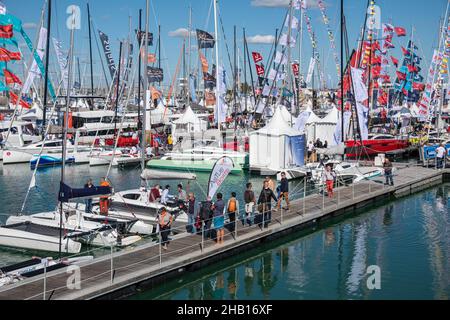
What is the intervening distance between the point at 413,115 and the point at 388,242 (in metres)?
50.1

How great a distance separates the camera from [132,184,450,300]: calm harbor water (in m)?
18.3

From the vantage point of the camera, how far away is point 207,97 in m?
74.8

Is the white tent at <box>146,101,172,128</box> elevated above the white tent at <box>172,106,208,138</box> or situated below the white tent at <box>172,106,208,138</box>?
above

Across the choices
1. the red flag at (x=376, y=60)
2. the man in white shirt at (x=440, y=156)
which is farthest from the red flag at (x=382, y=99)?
the man in white shirt at (x=440, y=156)

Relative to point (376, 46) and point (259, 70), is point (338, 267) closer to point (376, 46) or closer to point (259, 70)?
point (376, 46)

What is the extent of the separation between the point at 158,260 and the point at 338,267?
6.22 metres

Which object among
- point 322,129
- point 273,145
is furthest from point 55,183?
point 322,129

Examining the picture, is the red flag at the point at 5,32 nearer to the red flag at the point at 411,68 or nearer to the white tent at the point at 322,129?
the white tent at the point at 322,129

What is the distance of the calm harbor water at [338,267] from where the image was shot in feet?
59.9

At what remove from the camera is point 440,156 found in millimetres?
40875

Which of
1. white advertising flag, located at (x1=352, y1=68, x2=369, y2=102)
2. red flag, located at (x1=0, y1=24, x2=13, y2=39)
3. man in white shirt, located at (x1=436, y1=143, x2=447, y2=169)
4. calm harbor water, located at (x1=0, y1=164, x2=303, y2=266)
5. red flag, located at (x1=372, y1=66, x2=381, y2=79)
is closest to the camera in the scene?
calm harbor water, located at (x1=0, y1=164, x2=303, y2=266)

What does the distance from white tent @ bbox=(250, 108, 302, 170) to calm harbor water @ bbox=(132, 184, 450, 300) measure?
12.7 meters

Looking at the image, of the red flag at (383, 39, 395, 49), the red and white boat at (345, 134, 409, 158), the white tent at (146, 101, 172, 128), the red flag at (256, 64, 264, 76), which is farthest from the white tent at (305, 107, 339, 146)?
the white tent at (146, 101, 172, 128)

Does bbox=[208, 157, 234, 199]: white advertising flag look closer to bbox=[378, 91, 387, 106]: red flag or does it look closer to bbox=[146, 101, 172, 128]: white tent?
bbox=[146, 101, 172, 128]: white tent
